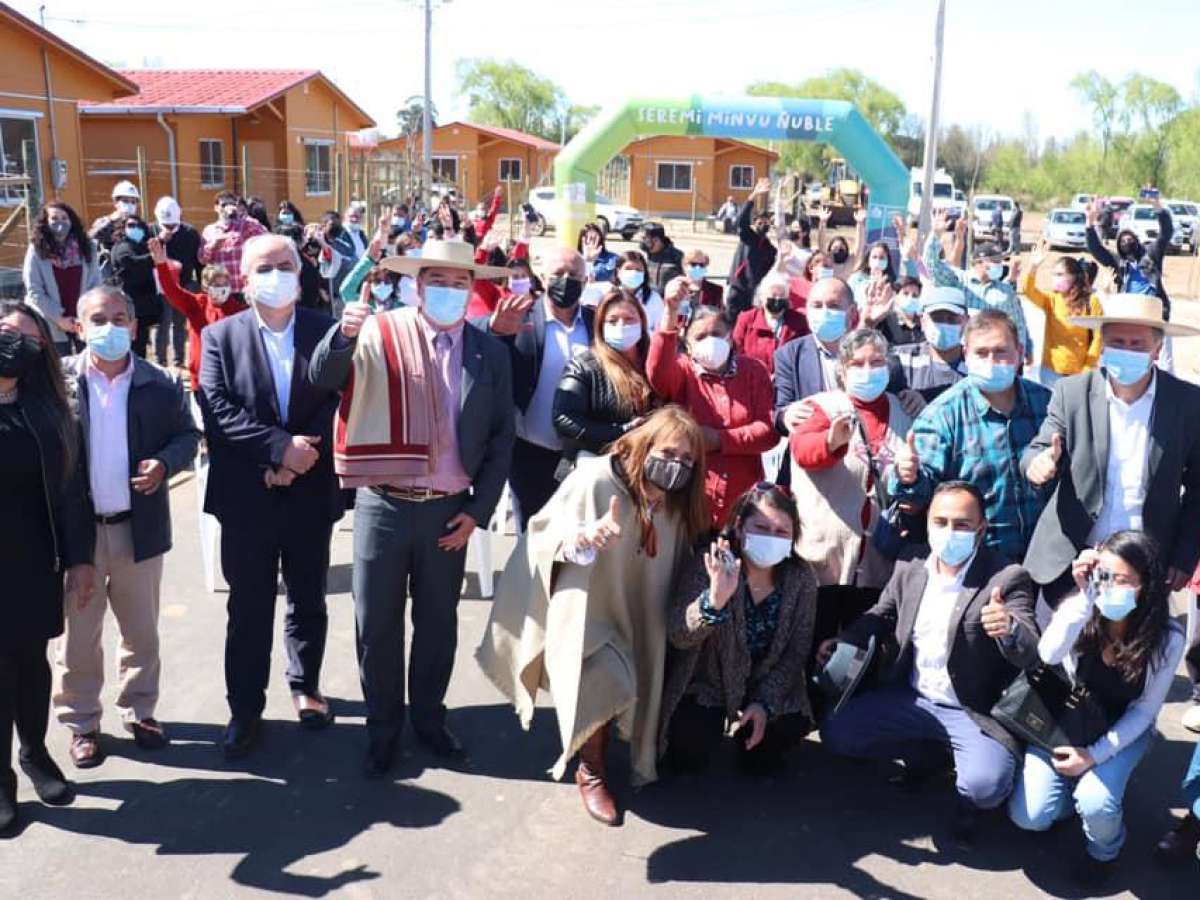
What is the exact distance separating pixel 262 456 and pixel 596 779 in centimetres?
173

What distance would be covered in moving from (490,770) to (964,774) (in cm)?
178

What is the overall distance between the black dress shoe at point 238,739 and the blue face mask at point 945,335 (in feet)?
12.1

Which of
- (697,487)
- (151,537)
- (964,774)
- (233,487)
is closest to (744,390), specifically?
(697,487)

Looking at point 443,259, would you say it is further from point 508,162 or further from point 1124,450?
point 508,162

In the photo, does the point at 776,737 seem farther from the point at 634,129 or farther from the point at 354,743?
the point at 634,129

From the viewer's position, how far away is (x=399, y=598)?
4.21 m

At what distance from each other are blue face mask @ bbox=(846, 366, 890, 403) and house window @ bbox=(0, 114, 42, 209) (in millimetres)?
16227

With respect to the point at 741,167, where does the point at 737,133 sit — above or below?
below

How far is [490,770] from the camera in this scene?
4293mm

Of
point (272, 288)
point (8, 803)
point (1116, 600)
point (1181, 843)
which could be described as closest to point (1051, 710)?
point (1116, 600)

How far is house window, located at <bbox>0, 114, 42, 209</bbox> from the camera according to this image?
17.2 meters

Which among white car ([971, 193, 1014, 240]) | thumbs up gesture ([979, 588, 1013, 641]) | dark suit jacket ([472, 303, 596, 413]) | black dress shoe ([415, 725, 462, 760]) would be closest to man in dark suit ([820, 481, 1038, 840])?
thumbs up gesture ([979, 588, 1013, 641])

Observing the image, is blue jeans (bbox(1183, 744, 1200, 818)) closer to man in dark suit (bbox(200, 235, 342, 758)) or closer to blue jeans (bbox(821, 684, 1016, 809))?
blue jeans (bbox(821, 684, 1016, 809))

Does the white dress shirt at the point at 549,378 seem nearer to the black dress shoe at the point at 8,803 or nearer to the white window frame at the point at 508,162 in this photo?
the black dress shoe at the point at 8,803
